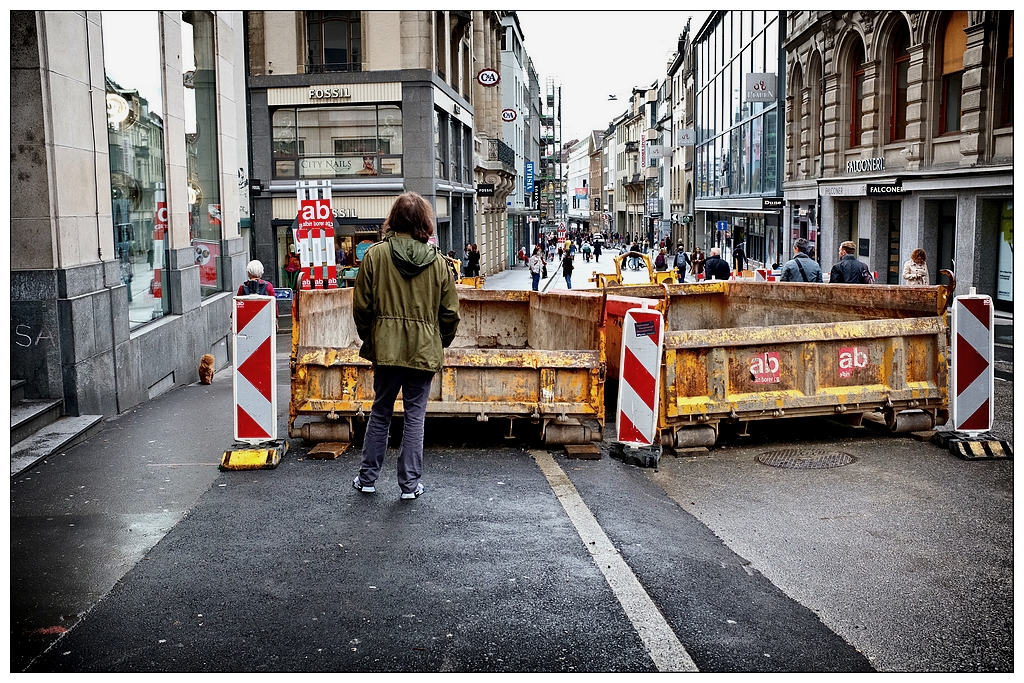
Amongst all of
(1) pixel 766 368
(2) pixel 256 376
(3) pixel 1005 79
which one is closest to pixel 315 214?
(2) pixel 256 376

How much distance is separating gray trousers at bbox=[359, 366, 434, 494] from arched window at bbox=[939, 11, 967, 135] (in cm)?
2311

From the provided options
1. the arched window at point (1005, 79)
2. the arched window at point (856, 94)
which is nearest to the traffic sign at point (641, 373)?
the arched window at point (1005, 79)

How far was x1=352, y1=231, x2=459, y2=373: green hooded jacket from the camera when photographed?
5.84m

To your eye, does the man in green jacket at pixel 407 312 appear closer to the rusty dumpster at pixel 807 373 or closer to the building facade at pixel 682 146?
the rusty dumpster at pixel 807 373

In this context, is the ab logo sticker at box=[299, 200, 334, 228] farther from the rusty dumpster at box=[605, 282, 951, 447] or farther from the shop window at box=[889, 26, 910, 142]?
the shop window at box=[889, 26, 910, 142]

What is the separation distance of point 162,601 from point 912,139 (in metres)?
27.4

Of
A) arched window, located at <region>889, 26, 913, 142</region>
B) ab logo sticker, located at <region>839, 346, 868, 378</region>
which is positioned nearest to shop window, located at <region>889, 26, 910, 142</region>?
arched window, located at <region>889, 26, 913, 142</region>

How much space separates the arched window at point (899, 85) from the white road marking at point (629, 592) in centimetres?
2692

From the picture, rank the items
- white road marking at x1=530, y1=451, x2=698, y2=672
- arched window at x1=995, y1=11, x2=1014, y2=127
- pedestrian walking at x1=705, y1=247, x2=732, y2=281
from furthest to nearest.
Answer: pedestrian walking at x1=705, y1=247, x2=732, y2=281, arched window at x1=995, y1=11, x2=1014, y2=127, white road marking at x1=530, y1=451, x2=698, y2=672

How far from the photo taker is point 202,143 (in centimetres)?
1538

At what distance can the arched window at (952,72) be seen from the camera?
25172mm

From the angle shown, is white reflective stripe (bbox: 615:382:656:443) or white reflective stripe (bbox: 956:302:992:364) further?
white reflective stripe (bbox: 956:302:992:364)

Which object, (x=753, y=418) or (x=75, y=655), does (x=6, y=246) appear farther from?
(x=753, y=418)

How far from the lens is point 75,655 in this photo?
3.91 meters
